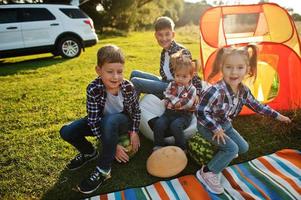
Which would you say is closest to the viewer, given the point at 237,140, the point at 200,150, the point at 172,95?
the point at 237,140

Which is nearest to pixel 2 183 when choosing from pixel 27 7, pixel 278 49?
pixel 278 49

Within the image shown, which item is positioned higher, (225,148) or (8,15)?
(8,15)

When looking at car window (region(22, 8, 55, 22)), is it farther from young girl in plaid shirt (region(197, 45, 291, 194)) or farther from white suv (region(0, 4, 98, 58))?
young girl in plaid shirt (region(197, 45, 291, 194))

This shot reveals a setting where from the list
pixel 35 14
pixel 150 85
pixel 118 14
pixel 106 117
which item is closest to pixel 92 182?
pixel 106 117

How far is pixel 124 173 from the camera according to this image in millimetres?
2910

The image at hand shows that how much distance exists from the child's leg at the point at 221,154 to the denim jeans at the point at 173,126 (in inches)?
11.9

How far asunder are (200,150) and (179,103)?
0.51 m

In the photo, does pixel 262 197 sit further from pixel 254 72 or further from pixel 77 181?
pixel 77 181

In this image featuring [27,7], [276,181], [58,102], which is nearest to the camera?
[276,181]

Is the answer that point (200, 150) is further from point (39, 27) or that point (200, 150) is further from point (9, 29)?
point (9, 29)

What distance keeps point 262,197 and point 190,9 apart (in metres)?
33.1

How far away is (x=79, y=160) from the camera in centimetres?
302

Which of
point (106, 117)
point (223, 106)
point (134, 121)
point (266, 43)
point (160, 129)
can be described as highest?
point (266, 43)

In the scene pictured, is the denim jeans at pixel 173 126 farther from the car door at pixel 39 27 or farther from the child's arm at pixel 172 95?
the car door at pixel 39 27
